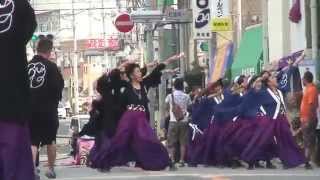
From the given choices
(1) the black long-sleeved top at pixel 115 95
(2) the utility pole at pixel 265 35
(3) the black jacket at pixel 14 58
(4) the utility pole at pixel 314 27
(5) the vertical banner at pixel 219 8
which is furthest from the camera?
(5) the vertical banner at pixel 219 8

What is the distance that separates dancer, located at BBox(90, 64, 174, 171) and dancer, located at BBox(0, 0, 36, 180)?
24.5ft

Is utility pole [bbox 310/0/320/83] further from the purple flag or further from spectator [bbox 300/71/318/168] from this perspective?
spectator [bbox 300/71/318/168]

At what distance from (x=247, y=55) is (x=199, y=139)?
12.8 m

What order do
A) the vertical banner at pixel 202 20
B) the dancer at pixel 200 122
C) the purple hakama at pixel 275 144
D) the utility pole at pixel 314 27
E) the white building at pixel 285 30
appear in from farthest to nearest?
the vertical banner at pixel 202 20
the white building at pixel 285 30
the utility pole at pixel 314 27
the dancer at pixel 200 122
the purple hakama at pixel 275 144

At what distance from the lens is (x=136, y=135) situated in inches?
486

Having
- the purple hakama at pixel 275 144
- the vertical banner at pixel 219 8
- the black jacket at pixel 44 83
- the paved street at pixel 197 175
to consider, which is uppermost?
the vertical banner at pixel 219 8

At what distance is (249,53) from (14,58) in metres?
22.1

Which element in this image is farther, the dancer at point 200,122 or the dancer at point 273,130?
the dancer at point 200,122

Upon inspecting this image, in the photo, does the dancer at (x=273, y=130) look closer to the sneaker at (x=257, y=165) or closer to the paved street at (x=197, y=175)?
the sneaker at (x=257, y=165)

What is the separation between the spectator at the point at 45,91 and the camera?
9.70 m

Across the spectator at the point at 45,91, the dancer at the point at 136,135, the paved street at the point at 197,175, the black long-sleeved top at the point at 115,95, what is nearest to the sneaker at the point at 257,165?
the paved street at the point at 197,175

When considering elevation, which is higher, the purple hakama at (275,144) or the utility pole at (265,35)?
the utility pole at (265,35)

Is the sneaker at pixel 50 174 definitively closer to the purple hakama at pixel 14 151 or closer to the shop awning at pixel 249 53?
the purple hakama at pixel 14 151

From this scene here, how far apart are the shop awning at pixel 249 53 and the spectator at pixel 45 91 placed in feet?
50.5
